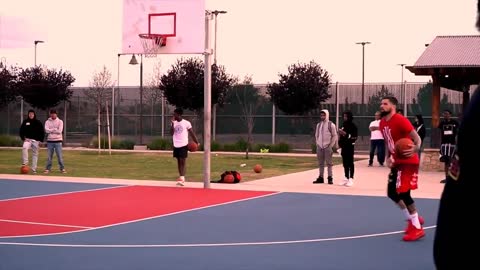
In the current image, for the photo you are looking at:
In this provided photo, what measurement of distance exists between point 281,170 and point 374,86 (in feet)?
60.9

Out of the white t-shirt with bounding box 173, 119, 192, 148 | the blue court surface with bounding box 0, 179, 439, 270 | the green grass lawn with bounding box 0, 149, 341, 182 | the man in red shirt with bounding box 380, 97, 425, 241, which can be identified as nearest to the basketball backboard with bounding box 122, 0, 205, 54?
the white t-shirt with bounding box 173, 119, 192, 148

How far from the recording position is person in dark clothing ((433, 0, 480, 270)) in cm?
239

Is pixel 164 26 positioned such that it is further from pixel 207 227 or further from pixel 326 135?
pixel 207 227

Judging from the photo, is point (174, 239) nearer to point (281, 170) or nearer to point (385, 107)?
point (385, 107)

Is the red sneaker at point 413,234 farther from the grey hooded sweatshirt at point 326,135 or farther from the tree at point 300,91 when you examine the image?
A: the tree at point 300,91

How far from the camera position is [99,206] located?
44.7ft

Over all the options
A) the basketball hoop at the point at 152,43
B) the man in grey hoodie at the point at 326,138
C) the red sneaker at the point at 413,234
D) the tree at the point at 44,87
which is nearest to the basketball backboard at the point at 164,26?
the basketball hoop at the point at 152,43

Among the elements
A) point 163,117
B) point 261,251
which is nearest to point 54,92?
point 163,117

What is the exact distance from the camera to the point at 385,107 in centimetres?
1034

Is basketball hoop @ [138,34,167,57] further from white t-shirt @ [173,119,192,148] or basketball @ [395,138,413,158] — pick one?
basketball @ [395,138,413,158]

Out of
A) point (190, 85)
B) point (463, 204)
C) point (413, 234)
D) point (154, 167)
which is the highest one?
point (190, 85)

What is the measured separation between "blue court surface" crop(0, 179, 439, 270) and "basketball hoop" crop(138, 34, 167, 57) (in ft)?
12.2

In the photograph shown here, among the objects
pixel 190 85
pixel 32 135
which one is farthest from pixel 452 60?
pixel 190 85

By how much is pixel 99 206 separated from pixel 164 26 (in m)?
5.45
